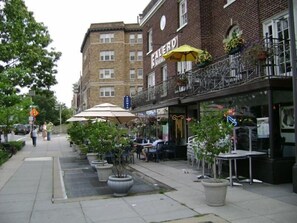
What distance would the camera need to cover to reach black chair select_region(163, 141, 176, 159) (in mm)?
15909

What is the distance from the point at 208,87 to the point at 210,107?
49.9 inches

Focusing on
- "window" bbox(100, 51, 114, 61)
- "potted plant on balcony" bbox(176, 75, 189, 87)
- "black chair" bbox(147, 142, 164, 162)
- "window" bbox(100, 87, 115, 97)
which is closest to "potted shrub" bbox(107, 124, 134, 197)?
"black chair" bbox(147, 142, 164, 162)

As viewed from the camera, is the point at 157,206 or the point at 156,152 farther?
the point at 156,152

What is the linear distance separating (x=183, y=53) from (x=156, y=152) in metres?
4.47

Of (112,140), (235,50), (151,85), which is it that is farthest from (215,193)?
(151,85)

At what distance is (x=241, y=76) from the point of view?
11.6 meters

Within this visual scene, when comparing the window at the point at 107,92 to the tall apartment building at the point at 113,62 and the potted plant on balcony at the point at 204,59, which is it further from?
the potted plant on balcony at the point at 204,59

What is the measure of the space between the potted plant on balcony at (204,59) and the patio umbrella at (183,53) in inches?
7.4

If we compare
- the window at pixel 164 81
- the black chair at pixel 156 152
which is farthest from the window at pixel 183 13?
the black chair at pixel 156 152

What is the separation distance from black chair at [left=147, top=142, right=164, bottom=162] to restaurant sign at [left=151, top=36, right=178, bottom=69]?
6.57 metres

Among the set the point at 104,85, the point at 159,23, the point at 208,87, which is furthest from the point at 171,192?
the point at 104,85

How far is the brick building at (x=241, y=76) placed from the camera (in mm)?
9875

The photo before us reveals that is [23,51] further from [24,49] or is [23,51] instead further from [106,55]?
[106,55]

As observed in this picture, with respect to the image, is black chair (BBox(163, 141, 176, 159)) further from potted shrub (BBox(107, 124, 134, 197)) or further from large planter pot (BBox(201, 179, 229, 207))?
large planter pot (BBox(201, 179, 229, 207))
